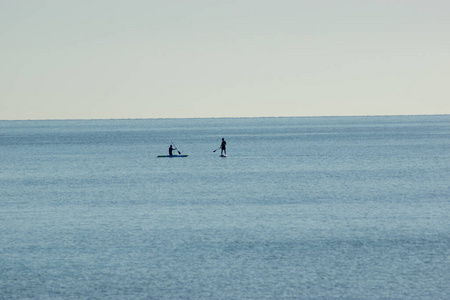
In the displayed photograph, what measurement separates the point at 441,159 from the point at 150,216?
193 ft

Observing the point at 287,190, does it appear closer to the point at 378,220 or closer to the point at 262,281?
the point at 378,220

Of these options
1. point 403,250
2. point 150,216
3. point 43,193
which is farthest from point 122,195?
point 403,250

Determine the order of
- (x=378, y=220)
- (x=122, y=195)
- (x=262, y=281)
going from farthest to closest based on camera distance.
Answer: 1. (x=122, y=195)
2. (x=378, y=220)
3. (x=262, y=281)

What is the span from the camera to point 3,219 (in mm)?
38188

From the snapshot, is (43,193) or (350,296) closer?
(350,296)

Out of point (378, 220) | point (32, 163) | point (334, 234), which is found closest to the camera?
point (334, 234)

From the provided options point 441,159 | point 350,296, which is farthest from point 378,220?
point 441,159

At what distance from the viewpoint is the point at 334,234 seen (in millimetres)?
32562

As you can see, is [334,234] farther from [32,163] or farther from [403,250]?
[32,163]

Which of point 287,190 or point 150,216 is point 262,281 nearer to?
point 150,216

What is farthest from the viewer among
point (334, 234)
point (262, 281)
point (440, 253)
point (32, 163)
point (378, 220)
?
point (32, 163)

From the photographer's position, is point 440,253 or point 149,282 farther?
point 440,253

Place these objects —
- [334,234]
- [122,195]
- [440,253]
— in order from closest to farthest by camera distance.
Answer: [440,253] < [334,234] < [122,195]

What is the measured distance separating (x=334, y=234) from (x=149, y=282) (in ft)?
37.7
